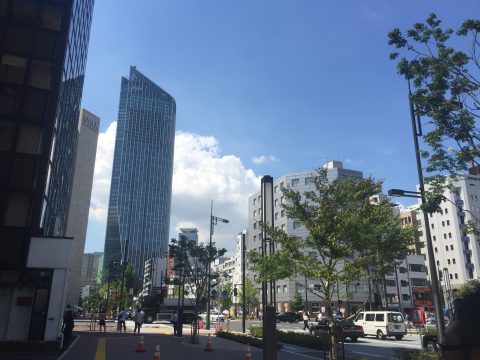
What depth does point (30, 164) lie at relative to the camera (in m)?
19.1

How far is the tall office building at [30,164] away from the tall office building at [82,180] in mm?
90343

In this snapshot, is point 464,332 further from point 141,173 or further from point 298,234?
point 141,173

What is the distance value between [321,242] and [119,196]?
555 feet

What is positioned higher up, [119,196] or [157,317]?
[119,196]

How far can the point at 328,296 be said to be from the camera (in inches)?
632

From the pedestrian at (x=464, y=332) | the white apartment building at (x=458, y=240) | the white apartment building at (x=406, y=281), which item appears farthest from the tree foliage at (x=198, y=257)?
the white apartment building at (x=458, y=240)

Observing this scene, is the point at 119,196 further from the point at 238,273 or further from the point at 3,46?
the point at 3,46

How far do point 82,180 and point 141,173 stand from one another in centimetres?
6769

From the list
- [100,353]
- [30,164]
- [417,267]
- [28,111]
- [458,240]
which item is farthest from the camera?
[417,267]

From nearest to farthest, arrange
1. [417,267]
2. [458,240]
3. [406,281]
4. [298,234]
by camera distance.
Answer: [298,234], [406,281], [458,240], [417,267]

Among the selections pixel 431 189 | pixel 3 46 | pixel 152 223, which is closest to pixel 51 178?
pixel 3 46

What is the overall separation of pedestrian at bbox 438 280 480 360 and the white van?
3352 cm

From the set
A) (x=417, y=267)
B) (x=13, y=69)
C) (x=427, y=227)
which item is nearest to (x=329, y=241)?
(x=427, y=227)

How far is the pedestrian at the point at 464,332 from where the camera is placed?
165cm
